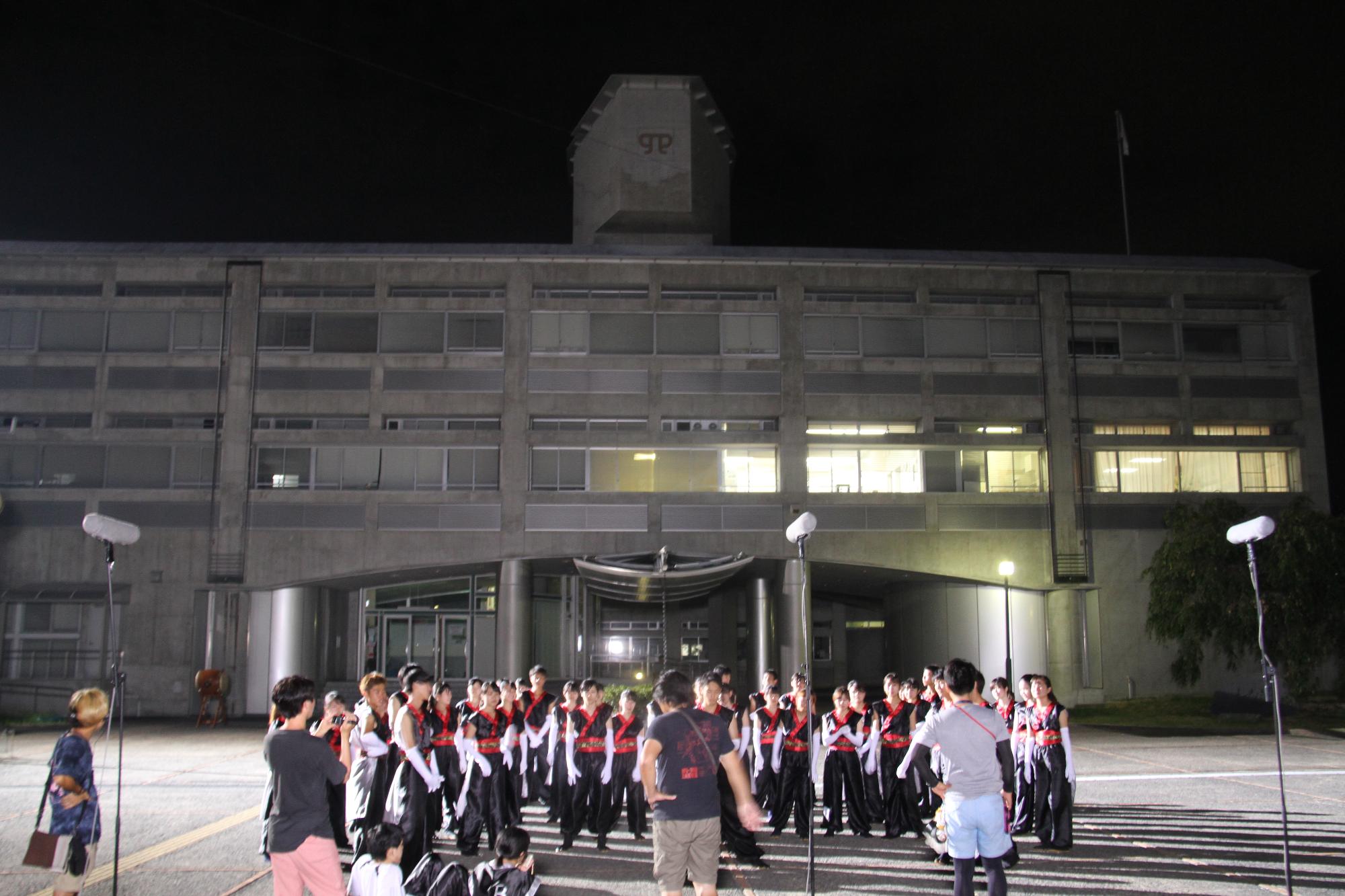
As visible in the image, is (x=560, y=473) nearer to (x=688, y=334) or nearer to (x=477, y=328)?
(x=477, y=328)

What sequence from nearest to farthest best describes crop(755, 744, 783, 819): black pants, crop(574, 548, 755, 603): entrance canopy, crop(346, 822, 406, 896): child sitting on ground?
crop(346, 822, 406, 896): child sitting on ground, crop(755, 744, 783, 819): black pants, crop(574, 548, 755, 603): entrance canopy

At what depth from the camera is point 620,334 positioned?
35.2m

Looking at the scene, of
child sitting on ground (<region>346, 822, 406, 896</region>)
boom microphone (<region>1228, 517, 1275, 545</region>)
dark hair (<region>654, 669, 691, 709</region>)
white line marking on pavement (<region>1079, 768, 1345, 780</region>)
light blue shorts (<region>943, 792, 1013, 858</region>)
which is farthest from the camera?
white line marking on pavement (<region>1079, 768, 1345, 780</region>)

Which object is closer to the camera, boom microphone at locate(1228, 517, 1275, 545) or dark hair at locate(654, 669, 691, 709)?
dark hair at locate(654, 669, 691, 709)

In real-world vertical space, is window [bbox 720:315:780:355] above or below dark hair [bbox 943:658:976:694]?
above

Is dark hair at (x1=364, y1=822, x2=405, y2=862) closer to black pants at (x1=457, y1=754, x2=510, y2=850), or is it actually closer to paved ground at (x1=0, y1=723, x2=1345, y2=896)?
paved ground at (x1=0, y1=723, x2=1345, y2=896)

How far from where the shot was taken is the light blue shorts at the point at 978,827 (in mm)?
7059

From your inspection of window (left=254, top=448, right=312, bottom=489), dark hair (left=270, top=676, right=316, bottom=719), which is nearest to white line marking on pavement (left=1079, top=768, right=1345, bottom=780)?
dark hair (left=270, top=676, right=316, bottom=719)

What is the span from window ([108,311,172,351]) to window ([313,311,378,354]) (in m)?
4.84

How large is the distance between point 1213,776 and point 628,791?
1012 centimetres

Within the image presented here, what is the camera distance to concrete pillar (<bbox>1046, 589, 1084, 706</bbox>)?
34031mm

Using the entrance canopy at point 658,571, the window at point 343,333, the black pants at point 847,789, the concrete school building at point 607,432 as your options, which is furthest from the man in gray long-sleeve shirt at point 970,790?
the window at point 343,333

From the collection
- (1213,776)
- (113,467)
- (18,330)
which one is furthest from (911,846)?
(18,330)

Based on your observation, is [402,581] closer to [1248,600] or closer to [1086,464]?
[1086,464]
